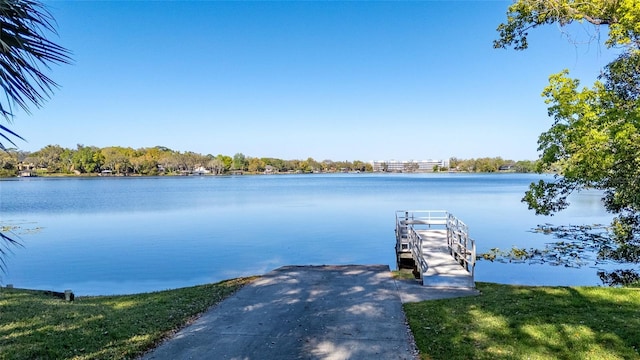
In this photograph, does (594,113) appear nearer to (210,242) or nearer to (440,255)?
(440,255)

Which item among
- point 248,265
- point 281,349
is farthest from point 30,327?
point 248,265

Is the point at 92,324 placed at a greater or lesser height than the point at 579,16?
lesser

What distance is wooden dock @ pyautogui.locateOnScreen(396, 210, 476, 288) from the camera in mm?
10328

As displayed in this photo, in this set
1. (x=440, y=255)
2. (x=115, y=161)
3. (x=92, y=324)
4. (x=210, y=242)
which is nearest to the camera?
(x=92, y=324)

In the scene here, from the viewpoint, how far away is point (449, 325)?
705 centimetres

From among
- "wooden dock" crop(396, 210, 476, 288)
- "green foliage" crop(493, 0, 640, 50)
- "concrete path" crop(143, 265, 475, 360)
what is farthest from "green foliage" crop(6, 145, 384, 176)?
"green foliage" crop(493, 0, 640, 50)

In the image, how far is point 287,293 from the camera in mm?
9484

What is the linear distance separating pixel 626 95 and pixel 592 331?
30.1ft

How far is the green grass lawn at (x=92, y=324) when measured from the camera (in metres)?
5.73

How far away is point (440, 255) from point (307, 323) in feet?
23.4

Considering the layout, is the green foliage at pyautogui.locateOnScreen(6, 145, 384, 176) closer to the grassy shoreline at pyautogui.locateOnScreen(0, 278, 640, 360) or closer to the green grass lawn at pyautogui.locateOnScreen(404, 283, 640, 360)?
the grassy shoreline at pyautogui.locateOnScreen(0, 278, 640, 360)

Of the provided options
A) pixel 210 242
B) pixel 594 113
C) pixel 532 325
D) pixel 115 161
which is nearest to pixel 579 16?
pixel 594 113

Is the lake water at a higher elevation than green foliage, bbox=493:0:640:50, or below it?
below

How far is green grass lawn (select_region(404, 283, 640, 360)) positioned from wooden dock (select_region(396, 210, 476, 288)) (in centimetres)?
131
